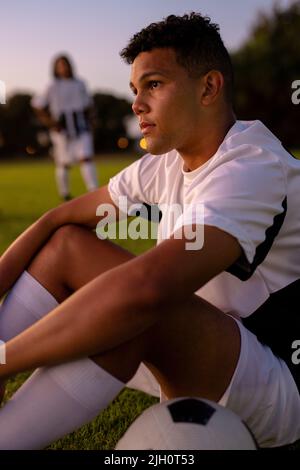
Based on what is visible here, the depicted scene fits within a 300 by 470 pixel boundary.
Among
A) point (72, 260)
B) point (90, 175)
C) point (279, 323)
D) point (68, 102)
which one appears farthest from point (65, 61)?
point (279, 323)

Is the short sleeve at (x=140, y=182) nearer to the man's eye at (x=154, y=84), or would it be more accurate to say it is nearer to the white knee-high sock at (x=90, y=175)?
the man's eye at (x=154, y=84)

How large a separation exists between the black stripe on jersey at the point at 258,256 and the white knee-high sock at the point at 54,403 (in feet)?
1.46

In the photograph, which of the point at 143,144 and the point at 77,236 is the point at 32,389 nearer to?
the point at 77,236

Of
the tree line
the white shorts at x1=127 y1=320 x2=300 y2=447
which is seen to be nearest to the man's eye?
the white shorts at x1=127 y1=320 x2=300 y2=447

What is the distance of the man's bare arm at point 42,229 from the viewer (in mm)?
2436

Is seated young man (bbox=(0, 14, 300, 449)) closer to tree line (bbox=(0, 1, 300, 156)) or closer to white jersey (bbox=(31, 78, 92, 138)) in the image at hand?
white jersey (bbox=(31, 78, 92, 138))

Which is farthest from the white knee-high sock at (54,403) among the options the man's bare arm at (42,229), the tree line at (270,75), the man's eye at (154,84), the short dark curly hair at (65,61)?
the tree line at (270,75)

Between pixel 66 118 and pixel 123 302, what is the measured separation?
38.6 feet

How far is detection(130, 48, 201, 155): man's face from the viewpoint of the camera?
207 centimetres

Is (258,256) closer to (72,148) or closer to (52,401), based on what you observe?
(52,401)

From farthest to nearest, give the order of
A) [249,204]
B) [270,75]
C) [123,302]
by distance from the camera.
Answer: [270,75], [249,204], [123,302]

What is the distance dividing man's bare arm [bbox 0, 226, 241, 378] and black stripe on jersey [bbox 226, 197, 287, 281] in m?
0.07

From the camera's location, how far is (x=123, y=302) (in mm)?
1688

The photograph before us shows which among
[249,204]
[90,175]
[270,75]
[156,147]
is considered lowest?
[270,75]
